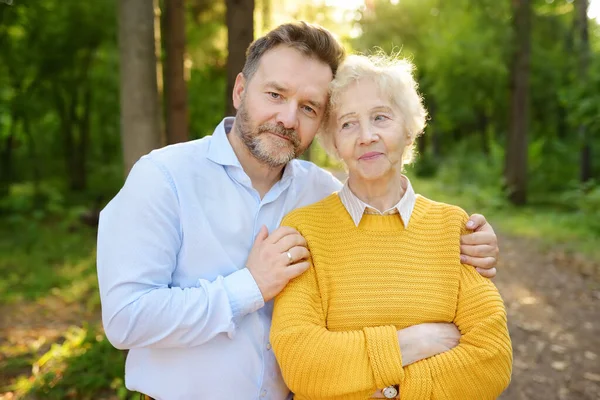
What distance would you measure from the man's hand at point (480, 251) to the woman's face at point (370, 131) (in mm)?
461

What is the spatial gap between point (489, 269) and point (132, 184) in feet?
5.09

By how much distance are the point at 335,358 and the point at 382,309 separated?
1.01 feet

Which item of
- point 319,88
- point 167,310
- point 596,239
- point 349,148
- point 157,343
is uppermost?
point 319,88

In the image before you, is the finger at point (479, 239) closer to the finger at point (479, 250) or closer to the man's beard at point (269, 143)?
the finger at point (479, 250)

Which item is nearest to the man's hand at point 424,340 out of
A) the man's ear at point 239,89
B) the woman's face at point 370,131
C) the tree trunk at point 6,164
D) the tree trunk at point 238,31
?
the woman's face at point 370,131

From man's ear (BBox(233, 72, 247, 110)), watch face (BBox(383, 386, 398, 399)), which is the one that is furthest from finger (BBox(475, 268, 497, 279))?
man's ear (BBox(233, 72, 247, 110))

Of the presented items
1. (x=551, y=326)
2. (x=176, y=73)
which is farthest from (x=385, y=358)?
(x=176, y=73)

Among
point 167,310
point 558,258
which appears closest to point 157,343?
point 167,310

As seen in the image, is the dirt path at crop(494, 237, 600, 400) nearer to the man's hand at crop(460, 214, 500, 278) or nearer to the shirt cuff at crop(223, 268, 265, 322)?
the man's hand at crop(460, 214, 500, 278)

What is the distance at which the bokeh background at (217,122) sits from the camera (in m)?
4.14

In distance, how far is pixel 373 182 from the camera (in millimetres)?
2295

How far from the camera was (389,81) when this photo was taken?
222 cm

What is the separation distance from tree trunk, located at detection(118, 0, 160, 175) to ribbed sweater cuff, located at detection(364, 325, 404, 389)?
7.76 feet

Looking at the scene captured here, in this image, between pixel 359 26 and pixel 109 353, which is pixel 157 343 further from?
pixel 359 26
